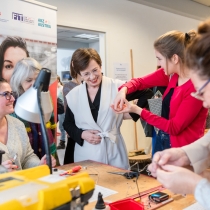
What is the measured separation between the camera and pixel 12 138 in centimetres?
178

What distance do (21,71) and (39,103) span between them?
4.99 feet

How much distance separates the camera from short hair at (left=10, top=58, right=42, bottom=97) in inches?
87.0

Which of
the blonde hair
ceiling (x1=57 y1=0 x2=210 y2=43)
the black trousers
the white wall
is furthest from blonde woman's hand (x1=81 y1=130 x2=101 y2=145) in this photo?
ceiling (x1=57 y1=0 x2=210 y2=43)

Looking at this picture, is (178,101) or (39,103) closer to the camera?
(39,103)

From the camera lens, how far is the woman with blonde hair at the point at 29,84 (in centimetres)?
214

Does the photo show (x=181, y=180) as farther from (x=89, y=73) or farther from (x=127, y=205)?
(x=89, y=73)

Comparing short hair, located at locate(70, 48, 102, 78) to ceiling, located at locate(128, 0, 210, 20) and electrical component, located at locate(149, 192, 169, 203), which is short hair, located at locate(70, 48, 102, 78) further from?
ceiling, located at locate(128, 0, 210, 20)

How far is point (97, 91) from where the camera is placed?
2.15 metres

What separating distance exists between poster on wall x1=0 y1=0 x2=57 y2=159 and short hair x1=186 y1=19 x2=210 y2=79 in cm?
157

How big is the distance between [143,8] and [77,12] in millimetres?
1243

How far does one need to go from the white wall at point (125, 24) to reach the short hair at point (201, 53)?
8.79 feet

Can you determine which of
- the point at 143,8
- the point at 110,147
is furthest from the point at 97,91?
the point at 143,8

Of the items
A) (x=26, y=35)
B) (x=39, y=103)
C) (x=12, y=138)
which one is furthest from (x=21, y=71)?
(x=39, y=103)

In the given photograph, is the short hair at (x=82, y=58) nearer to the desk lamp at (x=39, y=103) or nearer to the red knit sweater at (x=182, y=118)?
the red knit sweater at (x=182, y=118)
